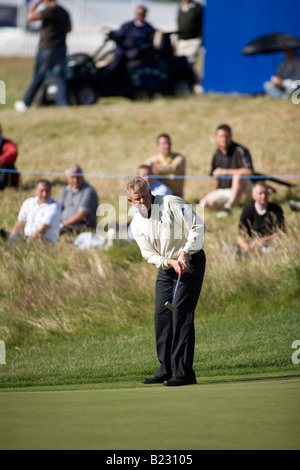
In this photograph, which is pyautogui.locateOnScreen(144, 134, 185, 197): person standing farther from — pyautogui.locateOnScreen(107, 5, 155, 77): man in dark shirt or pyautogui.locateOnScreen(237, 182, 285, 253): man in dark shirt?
pyautogui.locateOnScreen(107, 5, 155, 77): man in dark shirt

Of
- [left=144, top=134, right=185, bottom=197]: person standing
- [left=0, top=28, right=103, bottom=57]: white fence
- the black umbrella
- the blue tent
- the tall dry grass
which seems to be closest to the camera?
the tall dry grass

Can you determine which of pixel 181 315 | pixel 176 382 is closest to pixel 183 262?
pixel 181 315

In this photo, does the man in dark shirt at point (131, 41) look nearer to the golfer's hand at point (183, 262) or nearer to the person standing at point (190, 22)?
the person standing at point (190, 22)

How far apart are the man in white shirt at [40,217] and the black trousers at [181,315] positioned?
542cm

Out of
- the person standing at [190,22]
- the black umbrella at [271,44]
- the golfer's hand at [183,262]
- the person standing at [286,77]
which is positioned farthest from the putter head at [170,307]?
the person standing at [190,22]

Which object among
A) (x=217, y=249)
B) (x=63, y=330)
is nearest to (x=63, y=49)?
(x=217, y=249)

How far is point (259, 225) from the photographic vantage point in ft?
37.4

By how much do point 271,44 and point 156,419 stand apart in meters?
15.2

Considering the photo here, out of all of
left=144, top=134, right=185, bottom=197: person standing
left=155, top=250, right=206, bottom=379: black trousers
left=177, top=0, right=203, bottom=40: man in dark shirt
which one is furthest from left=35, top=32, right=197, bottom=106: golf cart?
left=155, top=250, right=206, bottom=379: black trousers

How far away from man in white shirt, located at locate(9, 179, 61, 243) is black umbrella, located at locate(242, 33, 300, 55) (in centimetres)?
837

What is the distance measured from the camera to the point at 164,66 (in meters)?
20.6

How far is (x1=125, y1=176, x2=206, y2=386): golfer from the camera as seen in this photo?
22.0 feet

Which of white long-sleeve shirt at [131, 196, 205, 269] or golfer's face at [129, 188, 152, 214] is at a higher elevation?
golfer's face at [129, 188, 152, 214]
